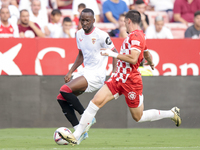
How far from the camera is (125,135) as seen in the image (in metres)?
7.47

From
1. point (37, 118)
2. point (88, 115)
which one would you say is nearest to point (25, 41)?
point (37, 118)

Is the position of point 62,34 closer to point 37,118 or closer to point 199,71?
point 37,118

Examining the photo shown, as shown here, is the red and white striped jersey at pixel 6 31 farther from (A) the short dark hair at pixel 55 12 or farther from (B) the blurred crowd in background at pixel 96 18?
(A) the short dark hair at pixel 55 12

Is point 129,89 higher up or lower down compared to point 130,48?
lower down

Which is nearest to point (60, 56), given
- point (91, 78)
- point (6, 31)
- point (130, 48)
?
point (6, 31)

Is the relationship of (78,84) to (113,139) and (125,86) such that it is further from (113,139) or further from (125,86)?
(113,139)

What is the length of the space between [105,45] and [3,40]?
3614 millimetres

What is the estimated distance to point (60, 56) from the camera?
9.30 m

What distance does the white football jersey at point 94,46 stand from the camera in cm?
627

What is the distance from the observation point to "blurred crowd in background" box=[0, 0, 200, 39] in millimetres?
10047

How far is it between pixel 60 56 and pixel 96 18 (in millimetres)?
2359

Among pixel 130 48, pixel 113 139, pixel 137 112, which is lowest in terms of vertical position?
pixel 113 139

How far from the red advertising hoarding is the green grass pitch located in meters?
1.56

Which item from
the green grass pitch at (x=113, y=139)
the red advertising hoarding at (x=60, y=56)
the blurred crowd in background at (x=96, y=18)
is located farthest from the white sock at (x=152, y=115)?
the blurred crowd in background at (x=96, y=18)
